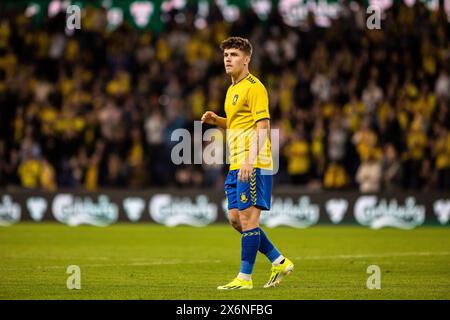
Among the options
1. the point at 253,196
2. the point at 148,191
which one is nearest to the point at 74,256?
the point at 253,196

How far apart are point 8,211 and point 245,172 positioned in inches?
545

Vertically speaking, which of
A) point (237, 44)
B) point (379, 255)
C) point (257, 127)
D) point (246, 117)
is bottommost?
point (379, 255)

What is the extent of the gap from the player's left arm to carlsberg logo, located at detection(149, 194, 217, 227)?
12129 mm

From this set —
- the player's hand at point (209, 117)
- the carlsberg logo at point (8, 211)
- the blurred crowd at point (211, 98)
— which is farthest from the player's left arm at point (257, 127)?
the carlsberg logo at point (8, 211)

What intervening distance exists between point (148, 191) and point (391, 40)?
7.37 m

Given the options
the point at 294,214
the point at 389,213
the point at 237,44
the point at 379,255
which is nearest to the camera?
the point at 237,44

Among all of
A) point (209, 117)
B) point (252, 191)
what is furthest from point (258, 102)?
point (252, 191)

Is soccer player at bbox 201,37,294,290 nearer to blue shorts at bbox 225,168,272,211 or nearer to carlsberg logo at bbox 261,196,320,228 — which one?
blue shorts at bbox 225,168,272,211

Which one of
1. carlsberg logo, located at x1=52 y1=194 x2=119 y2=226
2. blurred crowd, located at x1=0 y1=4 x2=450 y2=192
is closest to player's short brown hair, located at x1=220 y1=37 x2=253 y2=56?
blurred crowd, located at x1=0 y1=4 x2=450 y2=192

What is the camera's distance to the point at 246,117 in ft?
31.2

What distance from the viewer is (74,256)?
13.5 metres

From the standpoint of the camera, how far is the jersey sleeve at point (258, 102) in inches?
364

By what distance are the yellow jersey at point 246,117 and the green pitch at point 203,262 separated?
1376 mm

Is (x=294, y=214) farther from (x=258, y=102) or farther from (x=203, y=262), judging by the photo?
(x=258, y=102)
